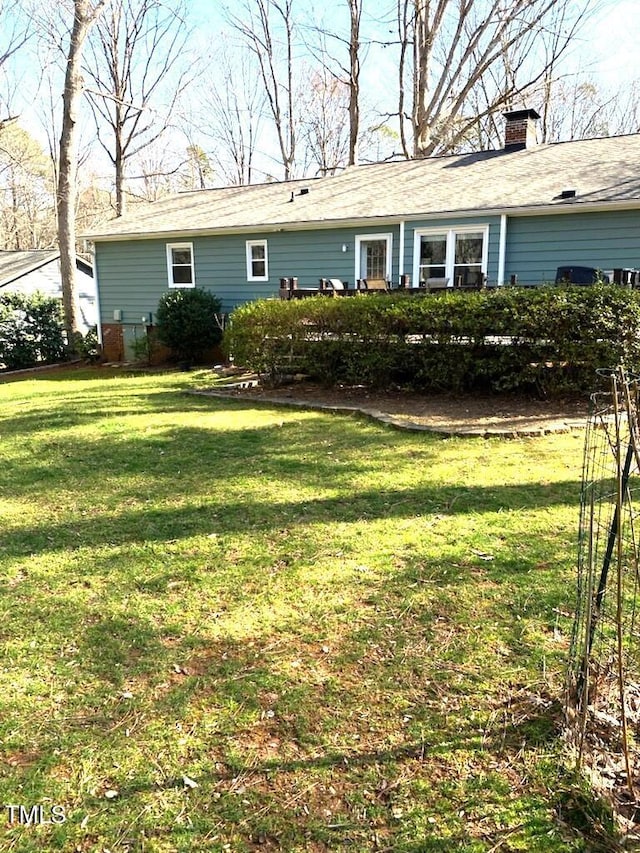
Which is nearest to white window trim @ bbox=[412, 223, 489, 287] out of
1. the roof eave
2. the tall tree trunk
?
the roof eave

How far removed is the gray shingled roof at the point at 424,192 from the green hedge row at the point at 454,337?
14.3ft

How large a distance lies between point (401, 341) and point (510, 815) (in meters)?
6.81

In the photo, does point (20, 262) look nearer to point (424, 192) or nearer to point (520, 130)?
point (424, 192)

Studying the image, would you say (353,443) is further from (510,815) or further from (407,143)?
(407,143)

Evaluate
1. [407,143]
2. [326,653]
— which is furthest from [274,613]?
[407,143]

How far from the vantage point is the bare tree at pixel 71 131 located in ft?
48.8

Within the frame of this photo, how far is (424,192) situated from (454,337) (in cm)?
644

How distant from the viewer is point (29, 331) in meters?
16.2

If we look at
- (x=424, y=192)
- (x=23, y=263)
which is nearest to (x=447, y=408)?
(x=424, y=192)

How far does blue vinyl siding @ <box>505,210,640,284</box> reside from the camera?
10.7m

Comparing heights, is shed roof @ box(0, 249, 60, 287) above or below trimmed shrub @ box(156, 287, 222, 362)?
above

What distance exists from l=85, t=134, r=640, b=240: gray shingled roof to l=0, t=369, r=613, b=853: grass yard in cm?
804

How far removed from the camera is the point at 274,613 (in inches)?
116

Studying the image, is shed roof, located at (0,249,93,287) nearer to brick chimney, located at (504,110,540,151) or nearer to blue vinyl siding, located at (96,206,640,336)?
blue vinyl siding, located at (96,206,640,336)
